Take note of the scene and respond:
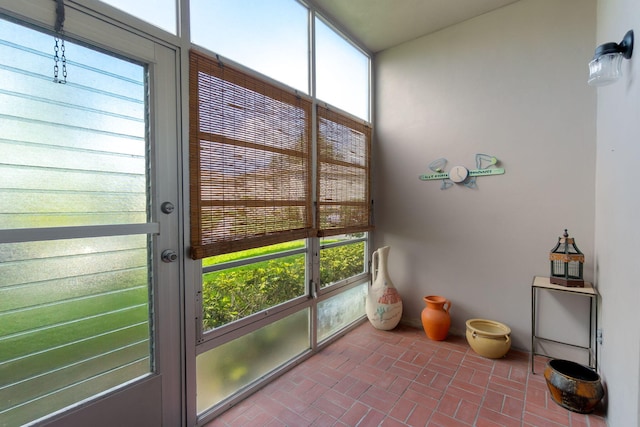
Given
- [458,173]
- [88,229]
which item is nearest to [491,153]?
[458,173]

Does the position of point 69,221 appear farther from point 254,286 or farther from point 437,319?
point 437,319

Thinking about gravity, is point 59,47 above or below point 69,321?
above

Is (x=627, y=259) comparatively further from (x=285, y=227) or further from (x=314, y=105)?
(x=314, y=105)

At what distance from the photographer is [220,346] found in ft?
6.38

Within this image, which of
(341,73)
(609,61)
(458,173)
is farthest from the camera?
(341,73)

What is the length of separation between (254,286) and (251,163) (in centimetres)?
90

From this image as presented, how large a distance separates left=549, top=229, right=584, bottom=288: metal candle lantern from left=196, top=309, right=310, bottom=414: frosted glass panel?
6.70ft

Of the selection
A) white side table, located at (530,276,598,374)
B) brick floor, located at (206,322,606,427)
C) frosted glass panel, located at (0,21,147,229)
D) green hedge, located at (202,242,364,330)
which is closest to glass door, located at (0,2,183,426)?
frosted glass panel, located at (0,21,147,229)

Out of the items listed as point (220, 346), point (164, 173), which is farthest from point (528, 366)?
point (164, 173)

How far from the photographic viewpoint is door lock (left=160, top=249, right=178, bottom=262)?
5.27ft

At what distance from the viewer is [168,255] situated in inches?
63.6

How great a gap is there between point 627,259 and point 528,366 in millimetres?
1469

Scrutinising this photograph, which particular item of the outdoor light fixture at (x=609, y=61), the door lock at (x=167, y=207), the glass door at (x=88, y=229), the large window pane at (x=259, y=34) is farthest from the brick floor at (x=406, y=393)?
the large window pane at (x=259, y=34)

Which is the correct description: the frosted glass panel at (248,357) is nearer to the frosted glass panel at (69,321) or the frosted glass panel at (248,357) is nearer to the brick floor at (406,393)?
the brick floor at (406,393)
